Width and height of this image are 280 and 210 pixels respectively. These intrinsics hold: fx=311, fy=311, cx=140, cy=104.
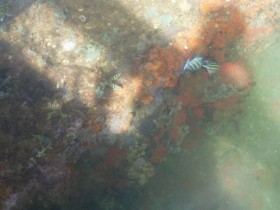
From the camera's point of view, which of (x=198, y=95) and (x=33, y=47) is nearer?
(x=33, y=47)

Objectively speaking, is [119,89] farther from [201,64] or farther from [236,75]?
[236,75]

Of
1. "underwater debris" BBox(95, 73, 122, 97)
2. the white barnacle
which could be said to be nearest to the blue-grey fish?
"underwater debris" BBox(95, 73, 122, 97)

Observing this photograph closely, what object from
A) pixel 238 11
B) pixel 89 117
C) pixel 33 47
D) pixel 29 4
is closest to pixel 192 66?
pixel 238 11

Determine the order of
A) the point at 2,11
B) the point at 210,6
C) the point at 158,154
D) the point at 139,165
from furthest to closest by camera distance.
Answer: the point at 158,154
the point at 139,165
the point at 2,11
the point at 210,6

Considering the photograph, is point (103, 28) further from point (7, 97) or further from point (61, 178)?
point (61, 178)

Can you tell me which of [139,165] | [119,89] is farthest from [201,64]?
[139,165]

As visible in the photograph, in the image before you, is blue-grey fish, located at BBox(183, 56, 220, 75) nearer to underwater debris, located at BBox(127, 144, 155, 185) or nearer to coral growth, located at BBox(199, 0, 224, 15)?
coral growth, located at BBox(199, 0, 224, 15)

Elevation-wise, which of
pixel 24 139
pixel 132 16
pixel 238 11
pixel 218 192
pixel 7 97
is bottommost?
pixel 218 192
